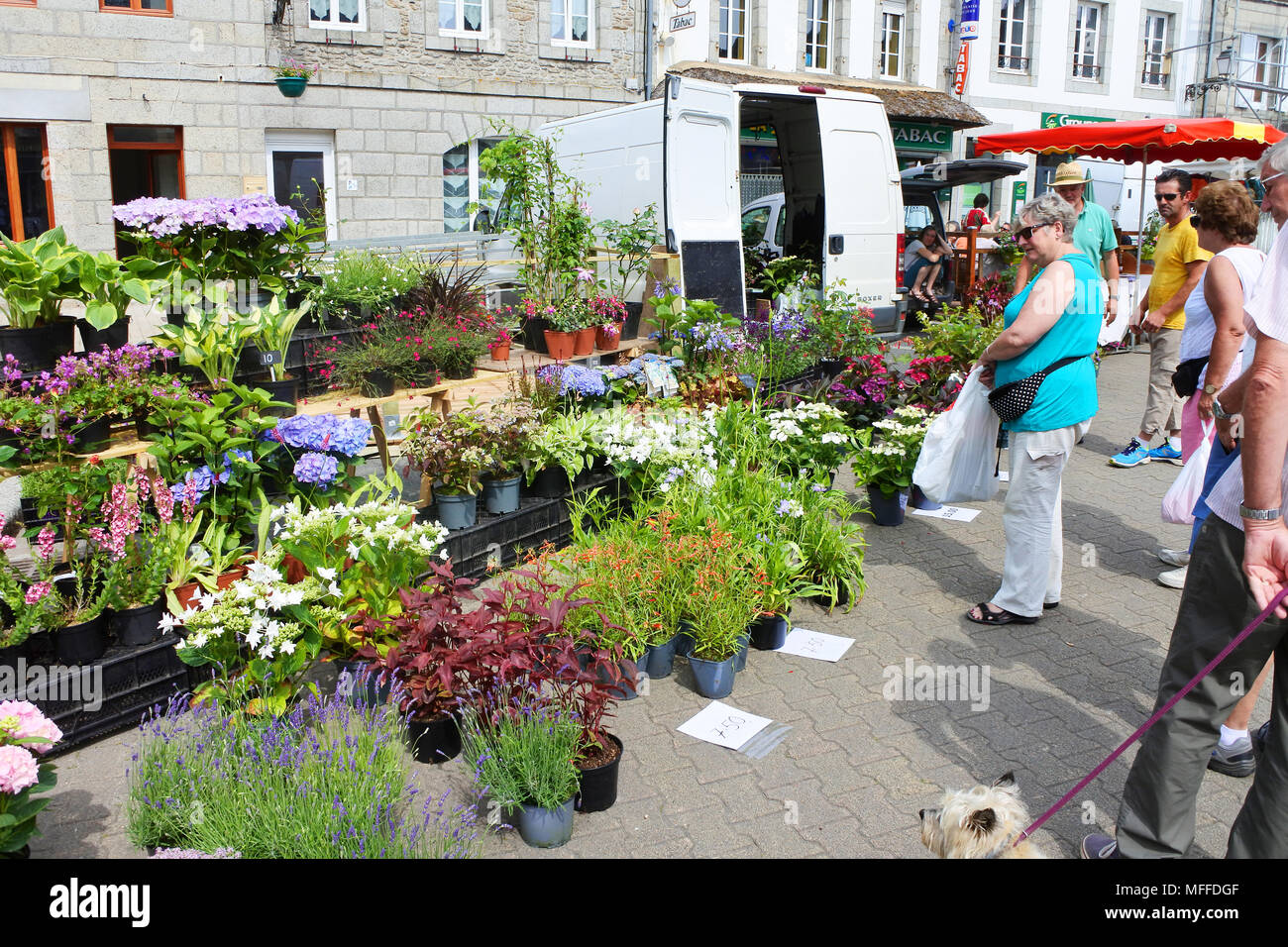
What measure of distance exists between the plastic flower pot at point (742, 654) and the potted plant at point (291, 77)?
1194 centimetres

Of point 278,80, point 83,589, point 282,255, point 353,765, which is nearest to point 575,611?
point 353,765

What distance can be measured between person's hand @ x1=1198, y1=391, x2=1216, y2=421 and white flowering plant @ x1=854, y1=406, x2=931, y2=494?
5.31 feet

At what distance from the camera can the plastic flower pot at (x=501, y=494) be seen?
5.18m

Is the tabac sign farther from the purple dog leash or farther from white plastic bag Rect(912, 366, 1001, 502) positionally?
the purple dog leash

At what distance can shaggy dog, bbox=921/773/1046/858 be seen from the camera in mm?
2297

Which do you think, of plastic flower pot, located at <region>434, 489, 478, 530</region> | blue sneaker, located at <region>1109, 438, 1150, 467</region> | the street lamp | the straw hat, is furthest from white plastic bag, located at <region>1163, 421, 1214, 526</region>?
the street lamp

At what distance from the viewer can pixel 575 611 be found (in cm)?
418

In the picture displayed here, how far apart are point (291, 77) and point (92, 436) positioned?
10.7 meters

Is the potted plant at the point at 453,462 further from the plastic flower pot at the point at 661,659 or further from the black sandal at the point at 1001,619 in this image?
the black sandal at the point at 1001,619

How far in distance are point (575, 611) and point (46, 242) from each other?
2.74 meters

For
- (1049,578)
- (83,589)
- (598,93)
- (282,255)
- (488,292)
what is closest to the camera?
(83,589)

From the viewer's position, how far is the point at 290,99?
1355cm

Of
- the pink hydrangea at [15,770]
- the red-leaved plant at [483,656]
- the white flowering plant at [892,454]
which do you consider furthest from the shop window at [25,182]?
the pink hydrangea at [15,770]
